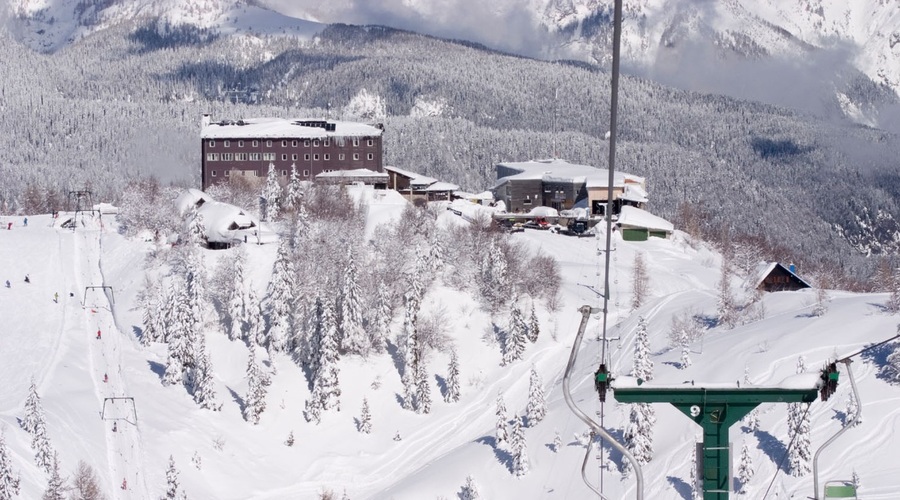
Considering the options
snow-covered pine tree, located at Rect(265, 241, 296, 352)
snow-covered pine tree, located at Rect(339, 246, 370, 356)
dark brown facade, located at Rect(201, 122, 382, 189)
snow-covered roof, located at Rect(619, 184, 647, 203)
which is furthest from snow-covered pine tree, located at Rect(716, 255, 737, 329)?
dark brown facade, located at Rect(201, 122, 382, 189)

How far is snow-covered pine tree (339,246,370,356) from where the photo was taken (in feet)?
248

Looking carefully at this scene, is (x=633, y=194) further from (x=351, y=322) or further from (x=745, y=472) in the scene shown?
(x=745, y=472)

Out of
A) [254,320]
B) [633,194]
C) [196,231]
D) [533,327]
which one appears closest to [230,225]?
[196,231]

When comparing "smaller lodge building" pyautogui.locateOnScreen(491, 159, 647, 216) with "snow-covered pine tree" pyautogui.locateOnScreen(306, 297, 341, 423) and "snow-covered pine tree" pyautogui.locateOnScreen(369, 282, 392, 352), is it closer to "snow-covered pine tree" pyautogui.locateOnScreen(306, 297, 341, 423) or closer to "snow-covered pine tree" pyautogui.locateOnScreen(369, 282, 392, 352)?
"snow-covered pine tree" pyautogui.locateOnScreen(369, 282, 392, 352)

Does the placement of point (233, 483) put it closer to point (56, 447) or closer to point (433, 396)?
point (56, 447)

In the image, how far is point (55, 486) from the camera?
50531mm

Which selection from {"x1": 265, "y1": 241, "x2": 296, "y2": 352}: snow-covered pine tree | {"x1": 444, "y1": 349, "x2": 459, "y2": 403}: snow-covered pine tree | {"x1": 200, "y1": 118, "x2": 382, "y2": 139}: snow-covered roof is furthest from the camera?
{"x1": 200, "y1": 118, "x2": 382, "y2": 139}: snow-covered roof

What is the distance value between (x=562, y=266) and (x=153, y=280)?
25.5m

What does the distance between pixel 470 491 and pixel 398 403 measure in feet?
54.0

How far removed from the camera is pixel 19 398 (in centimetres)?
6469

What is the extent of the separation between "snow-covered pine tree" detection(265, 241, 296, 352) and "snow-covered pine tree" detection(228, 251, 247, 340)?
1.52 m

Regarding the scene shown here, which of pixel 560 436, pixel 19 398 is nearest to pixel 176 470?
pixel 19 398

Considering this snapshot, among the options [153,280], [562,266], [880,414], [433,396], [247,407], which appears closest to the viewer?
[880,414]

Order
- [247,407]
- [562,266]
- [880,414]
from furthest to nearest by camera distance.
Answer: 1. [562,266]
2. [247,407]
3. [880,414]
